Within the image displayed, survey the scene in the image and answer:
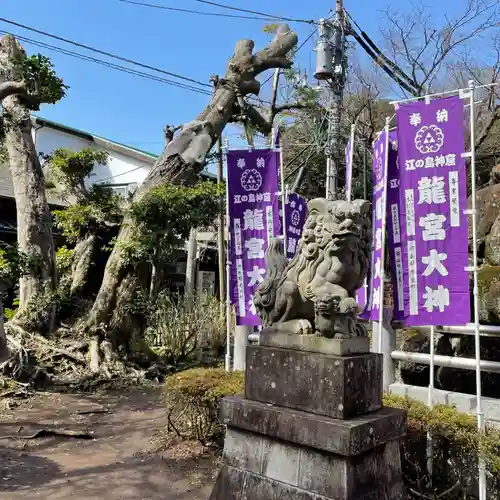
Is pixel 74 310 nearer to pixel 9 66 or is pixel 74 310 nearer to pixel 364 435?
pixel 9 66

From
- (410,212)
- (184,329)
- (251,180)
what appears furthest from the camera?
(184,329)

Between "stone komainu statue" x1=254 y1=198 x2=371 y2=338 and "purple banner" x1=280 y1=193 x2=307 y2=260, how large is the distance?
3396 millimetres

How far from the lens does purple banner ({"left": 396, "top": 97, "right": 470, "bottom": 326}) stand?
4387 millimetres

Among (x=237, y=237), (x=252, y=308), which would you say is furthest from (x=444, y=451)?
(x=237, y=237)

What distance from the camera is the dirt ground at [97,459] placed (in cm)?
453

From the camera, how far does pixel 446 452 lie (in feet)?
13.2

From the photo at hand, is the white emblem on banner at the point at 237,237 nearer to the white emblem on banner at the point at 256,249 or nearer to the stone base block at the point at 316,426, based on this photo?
the white emblem on banner at the point at 256,249

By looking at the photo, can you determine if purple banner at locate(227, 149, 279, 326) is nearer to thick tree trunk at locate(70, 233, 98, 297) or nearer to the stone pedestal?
the stone pedestal

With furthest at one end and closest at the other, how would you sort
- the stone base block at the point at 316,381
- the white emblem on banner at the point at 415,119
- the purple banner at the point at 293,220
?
the purple banner at the point at 293,220 → the white emblem on banner at the point at 415,119 → the stone base block at the point at 316,381

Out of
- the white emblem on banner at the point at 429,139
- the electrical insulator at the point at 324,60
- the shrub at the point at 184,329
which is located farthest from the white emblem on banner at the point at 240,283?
the electrical insulator at the point at 324,60

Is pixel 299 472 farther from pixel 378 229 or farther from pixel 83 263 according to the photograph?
pixel 83 263

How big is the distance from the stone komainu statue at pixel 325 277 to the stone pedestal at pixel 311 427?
0.13 metres

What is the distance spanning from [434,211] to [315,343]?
1937mm

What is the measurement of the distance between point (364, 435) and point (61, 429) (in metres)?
4.71
